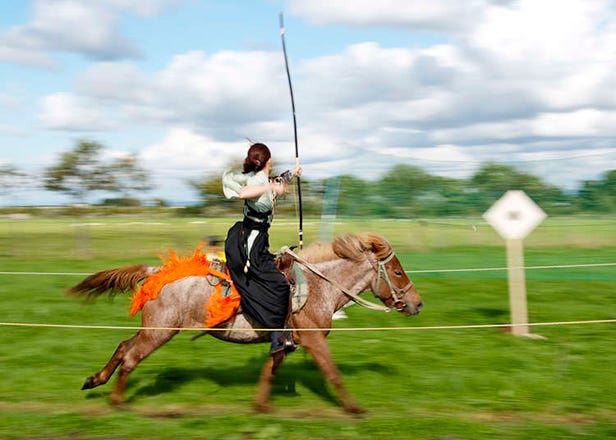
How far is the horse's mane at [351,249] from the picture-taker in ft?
21.4

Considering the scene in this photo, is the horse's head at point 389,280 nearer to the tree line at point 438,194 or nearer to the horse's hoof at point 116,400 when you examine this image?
the horse's hoof at point 116,400

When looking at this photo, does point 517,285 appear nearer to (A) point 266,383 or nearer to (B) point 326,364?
(B) point 326,364

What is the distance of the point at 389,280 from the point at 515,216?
12.3ft

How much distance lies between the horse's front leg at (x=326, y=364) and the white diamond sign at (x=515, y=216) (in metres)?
4.31

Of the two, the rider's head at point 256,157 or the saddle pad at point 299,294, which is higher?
the rider's head at point 256,157

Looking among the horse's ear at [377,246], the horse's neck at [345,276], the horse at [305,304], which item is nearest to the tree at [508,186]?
the horse at [305,304]

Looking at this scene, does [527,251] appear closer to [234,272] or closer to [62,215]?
[234,272]

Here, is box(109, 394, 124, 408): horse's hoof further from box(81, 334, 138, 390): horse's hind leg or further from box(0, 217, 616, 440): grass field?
box(81, 334, 138, 390): horse's hind leg

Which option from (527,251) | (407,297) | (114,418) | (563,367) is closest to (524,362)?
(563,367)

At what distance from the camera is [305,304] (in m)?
6.25

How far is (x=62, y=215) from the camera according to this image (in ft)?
62.5

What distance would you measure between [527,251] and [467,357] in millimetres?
6974

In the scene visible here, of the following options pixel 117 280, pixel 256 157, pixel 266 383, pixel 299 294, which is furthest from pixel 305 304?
→ pixel 117 280

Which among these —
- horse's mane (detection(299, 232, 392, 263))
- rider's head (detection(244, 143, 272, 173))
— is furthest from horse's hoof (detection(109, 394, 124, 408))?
rider's head (detection(244, 143, 272, 173))
